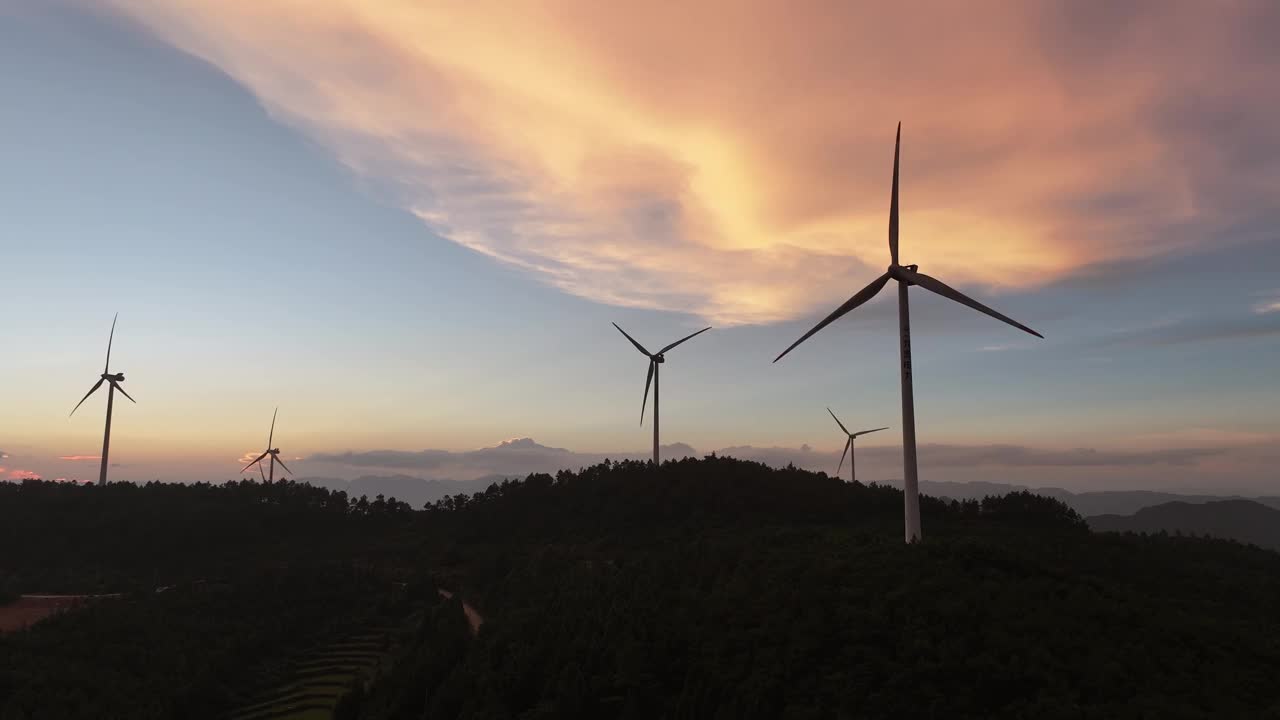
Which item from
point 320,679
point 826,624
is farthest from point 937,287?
point 320,679

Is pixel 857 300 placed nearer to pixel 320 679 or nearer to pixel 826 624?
pixel 826 624

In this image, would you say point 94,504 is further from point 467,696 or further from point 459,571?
point 467,696

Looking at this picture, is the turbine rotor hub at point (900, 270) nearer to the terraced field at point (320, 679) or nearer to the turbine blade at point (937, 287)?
the turbine blade at point (937, 287)

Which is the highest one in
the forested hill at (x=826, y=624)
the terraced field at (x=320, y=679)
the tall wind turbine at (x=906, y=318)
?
the tall wind turbine at (x=906, y=318)

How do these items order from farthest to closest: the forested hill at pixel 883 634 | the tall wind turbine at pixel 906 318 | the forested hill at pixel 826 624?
the tall wind turbine at pixel 906 318
the forested hill at pixel 826 624
the forested hill at pixel 883 634

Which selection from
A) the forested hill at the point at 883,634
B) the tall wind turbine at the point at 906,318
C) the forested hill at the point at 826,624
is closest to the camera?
the forested hill at the point at 883,634

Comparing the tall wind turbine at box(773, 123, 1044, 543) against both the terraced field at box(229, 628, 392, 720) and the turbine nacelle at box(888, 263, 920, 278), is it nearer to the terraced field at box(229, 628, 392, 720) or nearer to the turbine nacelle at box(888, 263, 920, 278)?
the turbine nacelle at box(888, 263, 920, 278)

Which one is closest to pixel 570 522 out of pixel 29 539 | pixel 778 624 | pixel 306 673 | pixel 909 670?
pixel 306 673

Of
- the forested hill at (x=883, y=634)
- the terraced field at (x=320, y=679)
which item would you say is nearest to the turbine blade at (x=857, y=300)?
the forested hill at (x=883, y=634)
